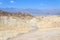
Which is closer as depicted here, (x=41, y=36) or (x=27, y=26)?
(x=41, y=36)

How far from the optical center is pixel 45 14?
239cm

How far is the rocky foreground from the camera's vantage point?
2.16m

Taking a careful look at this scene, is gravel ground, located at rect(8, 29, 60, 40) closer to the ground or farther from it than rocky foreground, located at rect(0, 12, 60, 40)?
closer to the ground

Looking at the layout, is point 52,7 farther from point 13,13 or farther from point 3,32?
point 3,32

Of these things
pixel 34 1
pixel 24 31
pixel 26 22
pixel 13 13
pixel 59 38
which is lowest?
pixel 59 38

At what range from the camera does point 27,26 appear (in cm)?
228

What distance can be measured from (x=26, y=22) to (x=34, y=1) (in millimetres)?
428

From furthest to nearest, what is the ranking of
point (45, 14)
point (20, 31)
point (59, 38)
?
point (45, 14) → point (20, 31) → point (59, 38)

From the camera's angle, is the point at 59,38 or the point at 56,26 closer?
the point at 59,38

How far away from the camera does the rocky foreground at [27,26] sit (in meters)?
2.16

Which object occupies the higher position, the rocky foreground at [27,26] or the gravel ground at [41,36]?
the rocky foreground at [27,26]

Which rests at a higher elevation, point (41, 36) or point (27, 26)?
point (27, 26)

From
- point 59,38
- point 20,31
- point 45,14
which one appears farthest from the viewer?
point 45,14

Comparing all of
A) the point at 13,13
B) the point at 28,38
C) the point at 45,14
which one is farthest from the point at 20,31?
the point at 45,14
